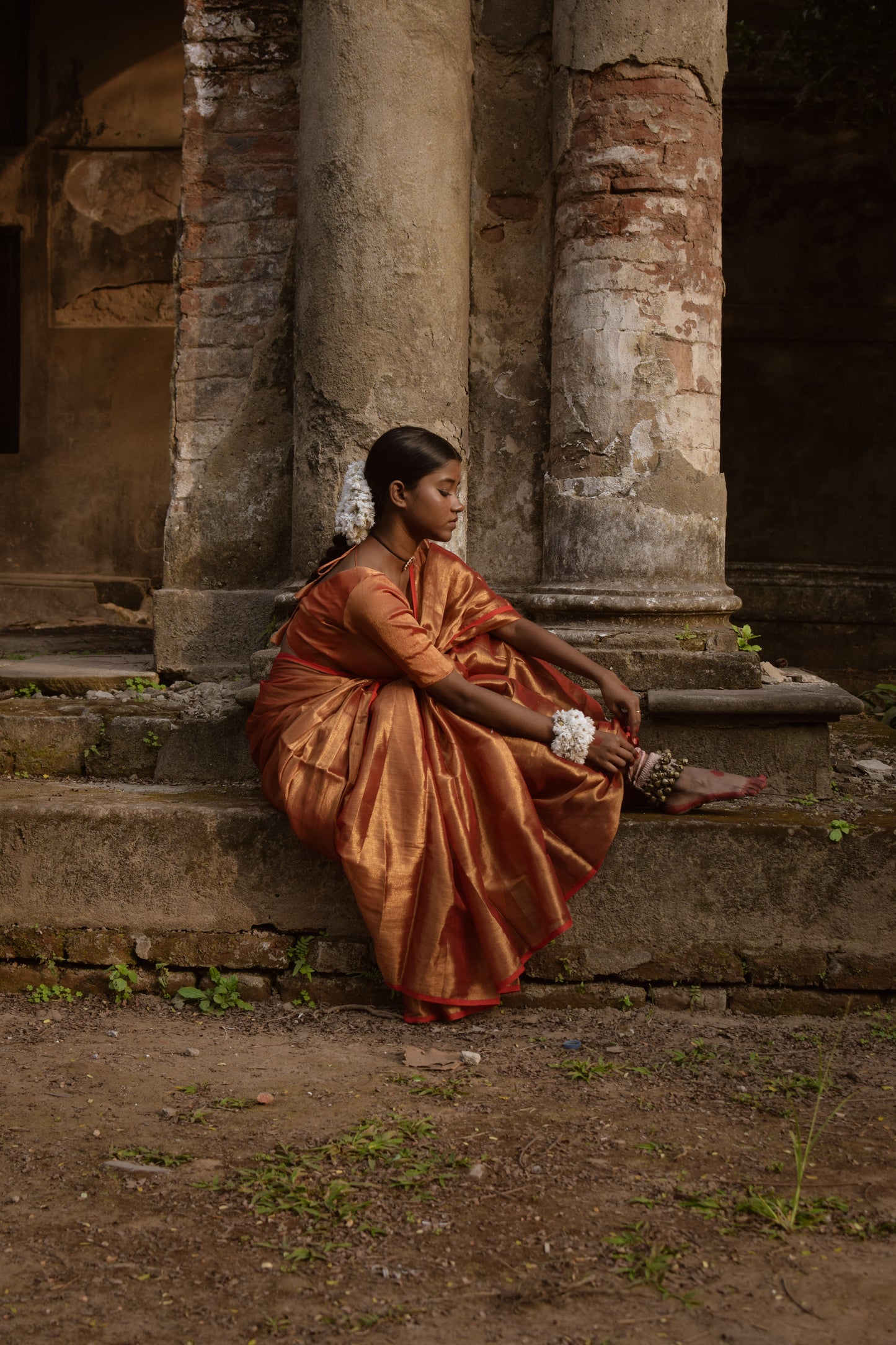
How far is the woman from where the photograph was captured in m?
3.24

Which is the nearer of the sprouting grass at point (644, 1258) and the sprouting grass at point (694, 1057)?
the sprouting grass at point (644, 1258)

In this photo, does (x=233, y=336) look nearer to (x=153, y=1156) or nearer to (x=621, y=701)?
(x=621, y=701)

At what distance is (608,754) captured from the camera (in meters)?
3.33

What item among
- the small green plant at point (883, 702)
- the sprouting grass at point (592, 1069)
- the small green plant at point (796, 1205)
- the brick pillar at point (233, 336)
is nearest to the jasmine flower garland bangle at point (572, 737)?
the sprouting grass at point (592, 1069)

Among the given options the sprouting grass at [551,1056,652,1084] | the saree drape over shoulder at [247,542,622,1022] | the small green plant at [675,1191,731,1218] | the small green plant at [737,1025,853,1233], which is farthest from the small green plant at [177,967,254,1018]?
the small green plant at [737,1025,853,1233]

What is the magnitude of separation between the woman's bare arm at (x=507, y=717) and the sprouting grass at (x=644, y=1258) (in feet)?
4.39

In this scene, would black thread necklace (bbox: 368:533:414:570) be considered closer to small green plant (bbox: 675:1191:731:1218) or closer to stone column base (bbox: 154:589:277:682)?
stone column base (bbox: 154:589:277:682)

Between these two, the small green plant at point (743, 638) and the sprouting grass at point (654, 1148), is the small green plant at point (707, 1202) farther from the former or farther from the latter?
the small green plant at point (743, 638)

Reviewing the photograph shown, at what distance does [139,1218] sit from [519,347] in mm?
3291

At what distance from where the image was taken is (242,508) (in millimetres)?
4797

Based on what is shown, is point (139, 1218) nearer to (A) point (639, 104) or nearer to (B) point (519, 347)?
(B) point (519, 347)

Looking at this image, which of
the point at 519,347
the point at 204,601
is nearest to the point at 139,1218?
the point at 204,601

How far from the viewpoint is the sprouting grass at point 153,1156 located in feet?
8.23

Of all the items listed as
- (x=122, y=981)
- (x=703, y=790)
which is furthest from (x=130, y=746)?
(x=703, y=790)
